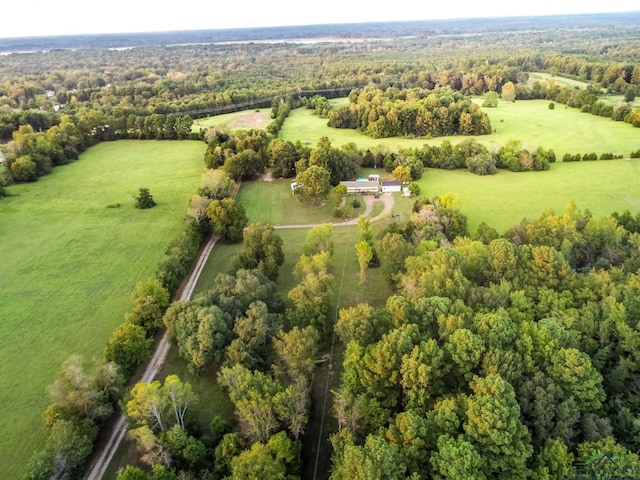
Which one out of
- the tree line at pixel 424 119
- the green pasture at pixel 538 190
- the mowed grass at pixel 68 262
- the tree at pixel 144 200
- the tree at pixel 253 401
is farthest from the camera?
the tree line at pixel 424 119

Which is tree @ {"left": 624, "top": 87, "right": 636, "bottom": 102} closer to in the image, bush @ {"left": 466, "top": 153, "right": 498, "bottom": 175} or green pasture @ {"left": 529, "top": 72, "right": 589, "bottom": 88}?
green pasture @ {"left": 529, "top": 72, "right": 589, "bottom": 88}

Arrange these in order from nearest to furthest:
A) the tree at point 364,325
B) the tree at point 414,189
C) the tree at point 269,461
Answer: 1. the tree at point 269,461
2. the tree at point 364,325
3. the tree at point 414,189

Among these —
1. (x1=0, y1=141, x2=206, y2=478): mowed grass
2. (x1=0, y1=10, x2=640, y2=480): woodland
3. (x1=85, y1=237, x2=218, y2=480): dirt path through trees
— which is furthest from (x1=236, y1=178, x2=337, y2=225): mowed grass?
(x1=85, y1=237, x2=218, y2=480): dirt path through trees

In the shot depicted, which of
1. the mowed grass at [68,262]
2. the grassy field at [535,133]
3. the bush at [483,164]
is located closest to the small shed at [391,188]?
the bush at [483,164]

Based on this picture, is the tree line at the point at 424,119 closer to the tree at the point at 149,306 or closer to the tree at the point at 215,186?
the tree at the point at 215,186

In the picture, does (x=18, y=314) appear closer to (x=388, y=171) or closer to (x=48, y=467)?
(x=48, y=467)

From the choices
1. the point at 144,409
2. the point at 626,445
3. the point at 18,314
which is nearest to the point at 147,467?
the point at 144,409

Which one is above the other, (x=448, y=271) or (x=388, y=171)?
(x=448, y=271)
